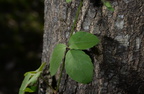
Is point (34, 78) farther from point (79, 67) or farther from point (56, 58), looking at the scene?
point (79, 67)

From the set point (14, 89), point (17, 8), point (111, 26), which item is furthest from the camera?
point (17, 8)

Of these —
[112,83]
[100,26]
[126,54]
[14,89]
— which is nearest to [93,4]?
[100,26]

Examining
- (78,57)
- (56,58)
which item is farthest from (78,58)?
(56,58)

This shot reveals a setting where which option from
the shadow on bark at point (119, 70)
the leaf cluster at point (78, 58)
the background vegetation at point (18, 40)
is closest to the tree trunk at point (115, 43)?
the shadow on bark at point (119, 70)

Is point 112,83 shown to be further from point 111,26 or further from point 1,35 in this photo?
point 1,35

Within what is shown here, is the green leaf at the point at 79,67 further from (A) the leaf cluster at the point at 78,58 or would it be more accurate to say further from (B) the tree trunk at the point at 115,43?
(B) the tree trunk at the point at 115,43
